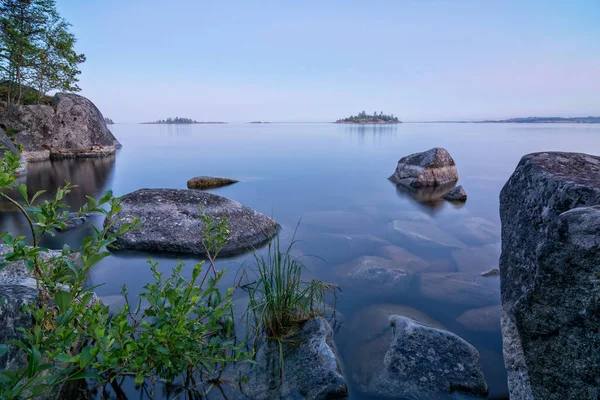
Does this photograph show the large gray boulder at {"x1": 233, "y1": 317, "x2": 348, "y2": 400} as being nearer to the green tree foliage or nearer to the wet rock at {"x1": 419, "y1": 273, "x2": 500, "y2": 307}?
the wet rock at {"x1": 419, "y1": 273, "x2": 500, "y2": 307}

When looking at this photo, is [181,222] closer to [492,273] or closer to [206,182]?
[492,273]

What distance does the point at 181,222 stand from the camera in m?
6.46

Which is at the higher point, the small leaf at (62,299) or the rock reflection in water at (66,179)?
the small leaf at (62,299)

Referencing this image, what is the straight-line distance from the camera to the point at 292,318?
149 inches

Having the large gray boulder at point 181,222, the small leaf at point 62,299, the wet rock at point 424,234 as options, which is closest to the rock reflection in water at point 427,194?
the wet rock at point 424,234

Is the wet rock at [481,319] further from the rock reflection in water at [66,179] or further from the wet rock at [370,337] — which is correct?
the rock reflection in water at [66,179]

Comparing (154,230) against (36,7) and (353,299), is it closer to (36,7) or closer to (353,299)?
(353,299)

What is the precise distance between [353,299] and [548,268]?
3.05 meters

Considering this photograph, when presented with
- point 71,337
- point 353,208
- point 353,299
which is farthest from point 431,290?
point 353,208

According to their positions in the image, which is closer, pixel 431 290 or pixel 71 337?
pixel 71 337

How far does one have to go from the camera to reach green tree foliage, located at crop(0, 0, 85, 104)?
861 inches

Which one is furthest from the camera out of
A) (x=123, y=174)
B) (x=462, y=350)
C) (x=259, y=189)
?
(x=123, y=174)

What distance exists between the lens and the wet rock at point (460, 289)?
15.9 ft

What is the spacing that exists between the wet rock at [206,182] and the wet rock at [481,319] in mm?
10810
